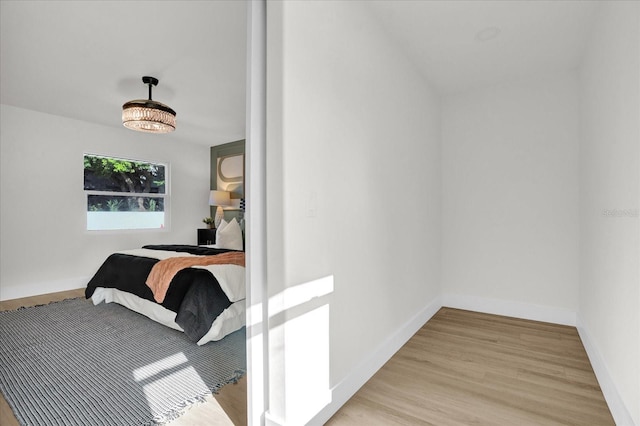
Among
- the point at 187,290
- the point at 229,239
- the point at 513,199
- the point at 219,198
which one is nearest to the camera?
the point at 187,290

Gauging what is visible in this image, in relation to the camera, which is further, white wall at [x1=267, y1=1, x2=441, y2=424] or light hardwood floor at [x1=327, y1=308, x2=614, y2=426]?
light hardwood floor at [x1=327, y1=308, x2=614, y2=426]

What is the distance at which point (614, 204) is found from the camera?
1.86 m

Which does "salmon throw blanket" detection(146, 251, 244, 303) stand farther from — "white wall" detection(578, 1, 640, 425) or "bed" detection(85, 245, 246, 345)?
"white wall" detection(578, 1, 640, 425)

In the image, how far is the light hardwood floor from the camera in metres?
1.76

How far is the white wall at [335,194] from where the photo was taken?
152 centimetres

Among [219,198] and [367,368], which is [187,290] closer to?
[367,368]

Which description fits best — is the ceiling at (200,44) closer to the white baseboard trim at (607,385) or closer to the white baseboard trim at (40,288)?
the white baseboard trim at (607,385)

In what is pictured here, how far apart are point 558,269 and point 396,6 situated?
113 inches

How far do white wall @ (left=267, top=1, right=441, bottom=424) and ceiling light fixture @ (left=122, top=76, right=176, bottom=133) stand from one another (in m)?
2.15

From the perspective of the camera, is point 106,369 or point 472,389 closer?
point 472,389

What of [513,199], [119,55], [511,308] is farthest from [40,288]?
[513,199]

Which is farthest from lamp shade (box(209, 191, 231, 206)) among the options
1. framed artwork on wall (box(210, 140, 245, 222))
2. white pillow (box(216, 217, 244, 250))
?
white pillow (box(216, 217, 244, 250))

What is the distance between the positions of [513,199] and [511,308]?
114 cm

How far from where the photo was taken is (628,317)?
5.13ft
